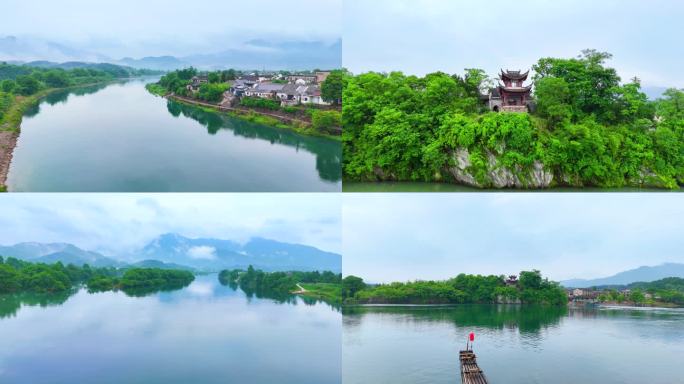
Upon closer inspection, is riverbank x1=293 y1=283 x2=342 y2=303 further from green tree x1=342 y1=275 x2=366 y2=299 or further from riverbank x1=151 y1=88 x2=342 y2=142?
riverbank x1=151 y1=88 x2=342 y2=142

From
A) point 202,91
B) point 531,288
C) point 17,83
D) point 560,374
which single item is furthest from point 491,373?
point 17,83

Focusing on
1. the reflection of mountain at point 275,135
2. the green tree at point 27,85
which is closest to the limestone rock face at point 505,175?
the reflection of mountain at point 275,135

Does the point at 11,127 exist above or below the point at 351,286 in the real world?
above

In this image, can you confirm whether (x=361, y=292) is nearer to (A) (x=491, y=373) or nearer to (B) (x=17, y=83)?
(A) (x=491, y=373)

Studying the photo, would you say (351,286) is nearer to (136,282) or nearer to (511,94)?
(136,282)

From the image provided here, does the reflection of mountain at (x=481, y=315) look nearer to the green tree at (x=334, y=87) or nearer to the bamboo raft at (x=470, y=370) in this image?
the bamboo raft at (x=470, y=370)

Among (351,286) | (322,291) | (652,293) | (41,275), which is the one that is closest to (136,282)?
(41,275)
